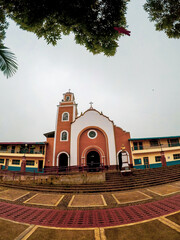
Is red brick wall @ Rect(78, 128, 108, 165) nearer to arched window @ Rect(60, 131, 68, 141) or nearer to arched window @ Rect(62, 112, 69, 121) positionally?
arched window @ Rect(60, 131, 68, 141)

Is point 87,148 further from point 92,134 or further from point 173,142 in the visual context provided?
point 173,142

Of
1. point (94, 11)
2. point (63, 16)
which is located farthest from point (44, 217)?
point (94, 11)

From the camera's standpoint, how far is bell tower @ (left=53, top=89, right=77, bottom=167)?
18172mm

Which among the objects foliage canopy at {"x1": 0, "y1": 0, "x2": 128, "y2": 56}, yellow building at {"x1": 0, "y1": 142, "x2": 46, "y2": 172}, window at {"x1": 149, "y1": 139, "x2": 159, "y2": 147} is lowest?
yellow building at {"x1": 0, "y1": 142, "x2": 46, "y2": 172}

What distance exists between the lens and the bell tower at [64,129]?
1817 cm

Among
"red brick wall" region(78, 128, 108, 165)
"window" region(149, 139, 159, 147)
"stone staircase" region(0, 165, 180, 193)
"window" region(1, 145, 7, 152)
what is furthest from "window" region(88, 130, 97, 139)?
"window" region(1, 145, 7, 152)

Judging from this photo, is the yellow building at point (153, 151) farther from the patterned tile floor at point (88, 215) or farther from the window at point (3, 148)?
the window at point (3, 148)

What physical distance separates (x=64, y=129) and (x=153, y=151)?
52.1 feet

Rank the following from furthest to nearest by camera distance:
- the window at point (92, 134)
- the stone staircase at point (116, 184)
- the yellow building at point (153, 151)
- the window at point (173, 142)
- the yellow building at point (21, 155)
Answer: the window at point (173, 142) < the yellow building at point (21, 155) < the yellow building at point (153, 151) < the window at point (92, 134) < the stone staircase at point (116, 184)

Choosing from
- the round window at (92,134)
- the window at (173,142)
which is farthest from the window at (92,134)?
the window at (173,142)

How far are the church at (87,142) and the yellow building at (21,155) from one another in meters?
3.37

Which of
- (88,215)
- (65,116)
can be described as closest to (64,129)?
(65,116)

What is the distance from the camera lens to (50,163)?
18.3m

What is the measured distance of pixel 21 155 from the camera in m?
21.0
